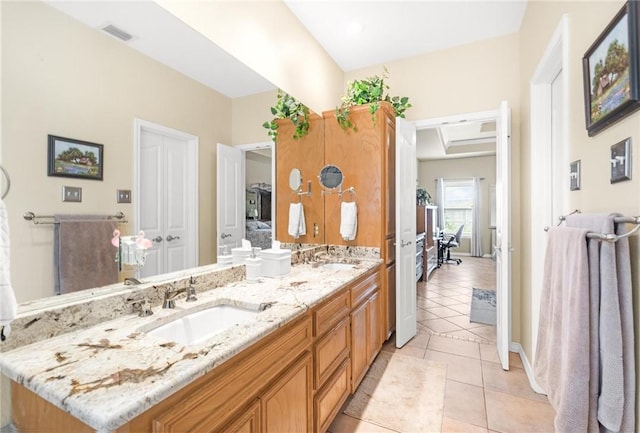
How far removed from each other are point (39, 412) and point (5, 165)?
70 cm

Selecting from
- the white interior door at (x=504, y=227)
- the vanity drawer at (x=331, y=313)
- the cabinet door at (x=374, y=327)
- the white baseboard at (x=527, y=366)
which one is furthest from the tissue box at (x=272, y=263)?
the white baseboard at (x=527, y=366)

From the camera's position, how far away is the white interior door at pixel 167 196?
1228 mm

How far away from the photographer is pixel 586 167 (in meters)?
1.26

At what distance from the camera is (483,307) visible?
378 centimetres

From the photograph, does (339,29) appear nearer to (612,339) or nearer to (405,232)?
(405,232)

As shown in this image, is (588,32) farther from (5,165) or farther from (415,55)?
(5,165)

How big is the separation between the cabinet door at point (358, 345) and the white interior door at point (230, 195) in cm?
92

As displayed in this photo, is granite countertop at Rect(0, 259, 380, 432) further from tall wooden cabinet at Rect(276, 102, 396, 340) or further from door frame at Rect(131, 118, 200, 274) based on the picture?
tall wooden cabinet at Rect(276, 102, 396, 340)

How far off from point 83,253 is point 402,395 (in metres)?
2.02

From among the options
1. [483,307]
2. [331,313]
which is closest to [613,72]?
[331,313]

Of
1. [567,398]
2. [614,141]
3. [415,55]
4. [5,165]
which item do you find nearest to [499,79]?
[415,55]

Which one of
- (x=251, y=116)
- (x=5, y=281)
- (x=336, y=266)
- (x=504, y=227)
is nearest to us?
(x=5, y=281)

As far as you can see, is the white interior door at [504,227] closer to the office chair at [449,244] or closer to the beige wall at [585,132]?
the beige wall at [585,132]

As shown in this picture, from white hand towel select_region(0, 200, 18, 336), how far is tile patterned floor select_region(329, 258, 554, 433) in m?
1.61
